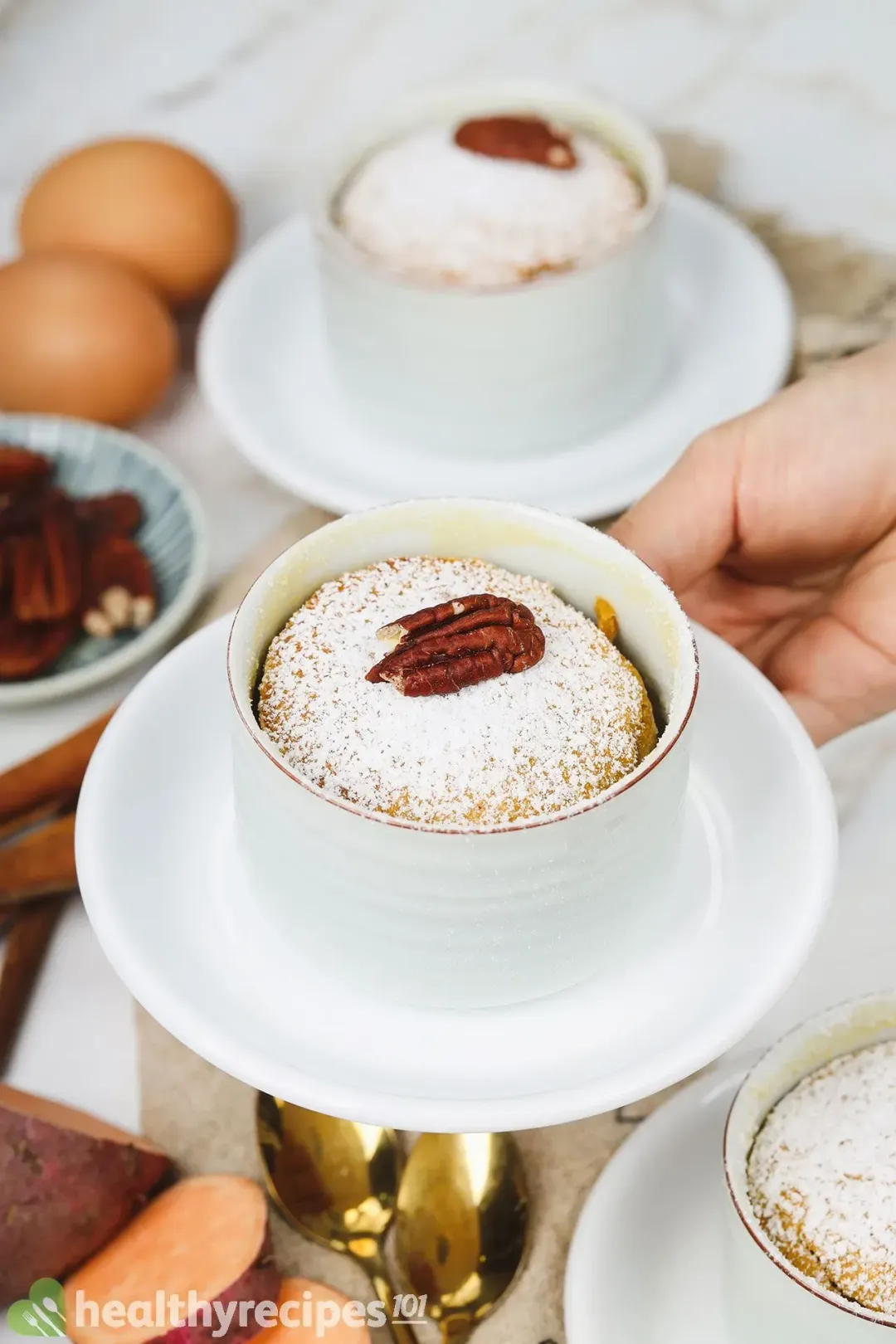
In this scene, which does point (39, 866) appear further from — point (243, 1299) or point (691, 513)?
point (691, 513)

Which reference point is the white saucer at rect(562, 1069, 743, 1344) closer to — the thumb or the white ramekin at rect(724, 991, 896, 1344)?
the white ramekin at rect(724, 991, 896, 1344)

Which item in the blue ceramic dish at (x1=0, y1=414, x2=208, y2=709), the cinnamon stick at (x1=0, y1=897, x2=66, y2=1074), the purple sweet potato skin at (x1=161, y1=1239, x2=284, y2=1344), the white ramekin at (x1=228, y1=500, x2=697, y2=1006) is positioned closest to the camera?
the white ramekin at (x1=228, y1=500, x2=697, y2=1006)

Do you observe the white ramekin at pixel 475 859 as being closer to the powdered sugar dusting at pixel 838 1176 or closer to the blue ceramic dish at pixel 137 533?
the powdered sugar dusting at pixel 838 1176

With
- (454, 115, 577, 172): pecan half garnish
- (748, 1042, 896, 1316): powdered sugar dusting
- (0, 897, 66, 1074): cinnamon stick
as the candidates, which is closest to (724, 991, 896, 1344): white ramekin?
(748, 1042, 896, 1316): powdered sugar dusting

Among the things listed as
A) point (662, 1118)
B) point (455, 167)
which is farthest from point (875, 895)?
point (455, 167)

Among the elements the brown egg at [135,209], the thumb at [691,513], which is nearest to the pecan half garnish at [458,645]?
the thumb at [691,513]
